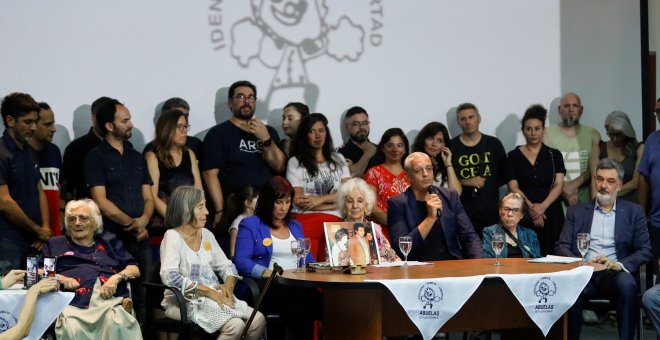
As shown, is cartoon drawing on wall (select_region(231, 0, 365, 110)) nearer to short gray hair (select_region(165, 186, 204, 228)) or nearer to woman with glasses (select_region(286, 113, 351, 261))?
woman with glasses (select_region(286, 113, 351, 261))

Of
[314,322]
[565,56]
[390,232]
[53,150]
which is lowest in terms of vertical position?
[314,322]

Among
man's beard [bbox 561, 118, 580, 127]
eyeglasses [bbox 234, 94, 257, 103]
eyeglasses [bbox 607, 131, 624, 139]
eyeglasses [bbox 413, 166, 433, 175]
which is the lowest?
eyeglasses [bbox 413, 166, 433, 175]

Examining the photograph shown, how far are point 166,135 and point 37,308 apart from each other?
6.11 feet

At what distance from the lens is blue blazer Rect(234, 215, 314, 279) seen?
19.9 ft

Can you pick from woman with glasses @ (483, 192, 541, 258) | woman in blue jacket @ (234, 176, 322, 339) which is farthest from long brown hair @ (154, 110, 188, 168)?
woman with glasses @ (483, 192, 541, 258)

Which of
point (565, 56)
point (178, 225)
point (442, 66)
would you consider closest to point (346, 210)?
point (178, 225)

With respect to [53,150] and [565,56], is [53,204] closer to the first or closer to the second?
[53,150]

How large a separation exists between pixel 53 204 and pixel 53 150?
0.33 metres

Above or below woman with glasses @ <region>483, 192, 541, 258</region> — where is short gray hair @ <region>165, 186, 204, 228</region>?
above

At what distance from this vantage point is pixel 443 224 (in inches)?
255

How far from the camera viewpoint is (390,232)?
6461mm

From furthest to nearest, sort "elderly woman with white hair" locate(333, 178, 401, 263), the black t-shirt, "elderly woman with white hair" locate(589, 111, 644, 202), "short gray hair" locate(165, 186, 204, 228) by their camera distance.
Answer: "elderly woman with white hair" locate(589, 111, 644, 202)
the black t-shirt
"elderly woman with white hair" locate(333, 178, 401, 263)
"short gray hair" locate(165, 186, 204, 228)

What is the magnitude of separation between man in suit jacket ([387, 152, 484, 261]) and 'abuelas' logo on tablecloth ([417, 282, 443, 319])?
978mm

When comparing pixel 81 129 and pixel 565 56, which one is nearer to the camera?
pixel 81 129
